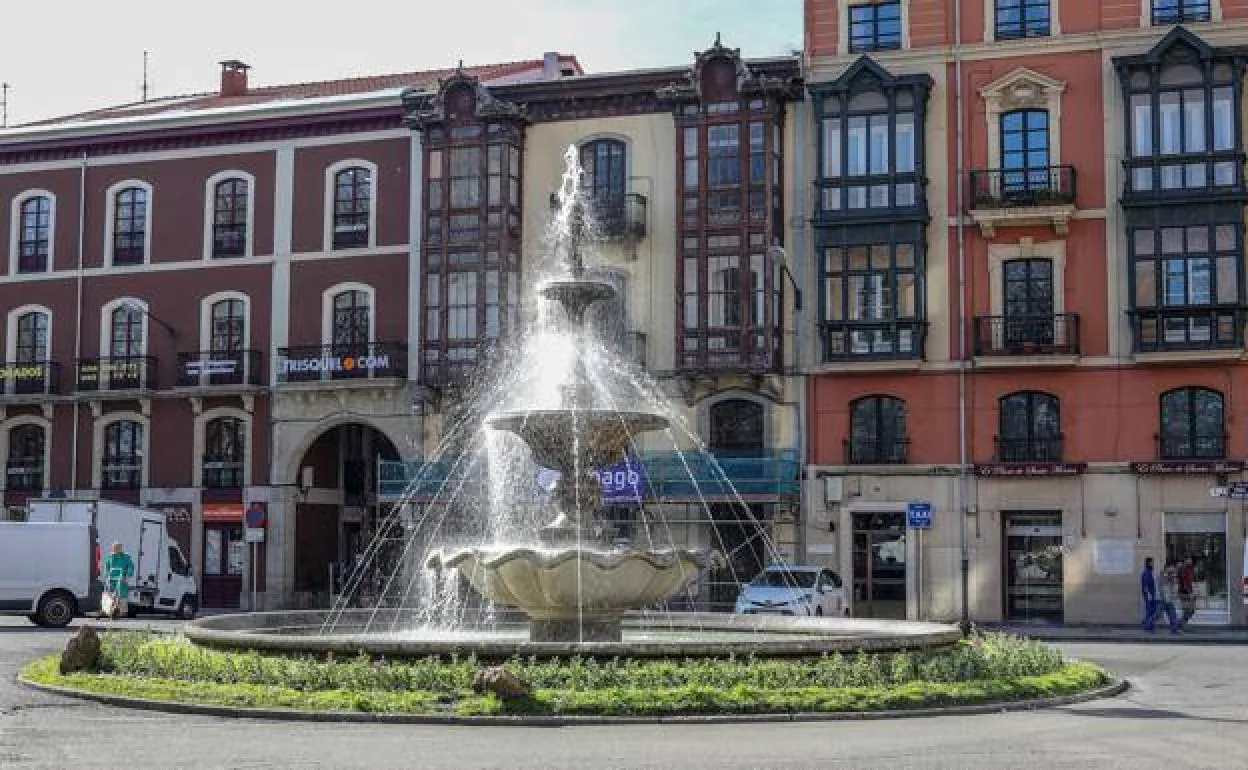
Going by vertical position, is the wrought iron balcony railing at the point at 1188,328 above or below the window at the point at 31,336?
below

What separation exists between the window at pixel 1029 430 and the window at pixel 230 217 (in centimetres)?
2073

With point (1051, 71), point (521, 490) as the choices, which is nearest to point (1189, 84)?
point (1051, 71)


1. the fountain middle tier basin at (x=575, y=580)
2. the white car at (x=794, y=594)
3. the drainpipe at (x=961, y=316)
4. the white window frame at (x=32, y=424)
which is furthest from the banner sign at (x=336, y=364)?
the fountain middle tier basin at (x=575, y=580)

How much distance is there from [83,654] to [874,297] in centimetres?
2511

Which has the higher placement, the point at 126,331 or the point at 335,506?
the point at 126,331

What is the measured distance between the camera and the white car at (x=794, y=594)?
30.9 metres

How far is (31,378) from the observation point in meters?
47.6

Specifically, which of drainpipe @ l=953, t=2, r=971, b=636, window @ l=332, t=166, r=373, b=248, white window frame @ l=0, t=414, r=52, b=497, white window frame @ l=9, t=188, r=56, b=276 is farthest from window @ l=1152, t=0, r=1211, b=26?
white window frame @ l=0, t=414, r=52, b=497

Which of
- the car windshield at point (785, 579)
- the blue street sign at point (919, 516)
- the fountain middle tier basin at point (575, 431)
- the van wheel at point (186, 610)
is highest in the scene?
the fountain middle tier basin at point (575, 431)

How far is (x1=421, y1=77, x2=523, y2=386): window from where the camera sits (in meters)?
42.8

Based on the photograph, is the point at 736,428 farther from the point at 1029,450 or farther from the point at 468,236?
the point at 468,236

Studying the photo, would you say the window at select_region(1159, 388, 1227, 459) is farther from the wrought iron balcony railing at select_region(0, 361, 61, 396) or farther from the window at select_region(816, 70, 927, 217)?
the wrought iron balcony railing at select_region(0, 361, 61, 396)

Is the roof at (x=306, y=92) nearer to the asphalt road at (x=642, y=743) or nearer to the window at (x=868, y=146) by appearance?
the window at (x=868, y=146)

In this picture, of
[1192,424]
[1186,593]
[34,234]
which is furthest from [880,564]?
[34,234]
